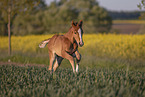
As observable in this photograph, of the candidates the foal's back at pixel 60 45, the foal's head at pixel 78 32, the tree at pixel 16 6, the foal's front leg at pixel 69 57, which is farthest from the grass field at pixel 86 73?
the tree at pixel 16 6

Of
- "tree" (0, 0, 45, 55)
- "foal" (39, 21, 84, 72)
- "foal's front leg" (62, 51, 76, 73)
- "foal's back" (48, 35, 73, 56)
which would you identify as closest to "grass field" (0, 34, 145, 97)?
"foal's front leg" (62, 51, 76, 73)

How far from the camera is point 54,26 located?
27.6 meters

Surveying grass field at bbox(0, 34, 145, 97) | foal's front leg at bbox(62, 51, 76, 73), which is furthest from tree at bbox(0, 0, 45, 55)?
foal's front leg at bbox(62, 51, 76, 73)

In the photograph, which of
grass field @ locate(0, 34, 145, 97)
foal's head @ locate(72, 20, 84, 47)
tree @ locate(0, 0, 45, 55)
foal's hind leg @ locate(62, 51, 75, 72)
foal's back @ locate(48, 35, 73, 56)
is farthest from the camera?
tree @ locate(0, 0, 45, 55)

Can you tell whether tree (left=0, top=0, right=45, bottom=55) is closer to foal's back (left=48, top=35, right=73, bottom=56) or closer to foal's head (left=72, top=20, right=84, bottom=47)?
foal's back (left=48, top=35, right=73, bottom=56)

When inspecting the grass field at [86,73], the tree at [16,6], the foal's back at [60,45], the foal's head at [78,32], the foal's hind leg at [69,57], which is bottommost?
the grass field at [86,73]

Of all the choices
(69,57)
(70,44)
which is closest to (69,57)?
(69,57)

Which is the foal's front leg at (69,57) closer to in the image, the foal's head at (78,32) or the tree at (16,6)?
the foal's head at (78,32)

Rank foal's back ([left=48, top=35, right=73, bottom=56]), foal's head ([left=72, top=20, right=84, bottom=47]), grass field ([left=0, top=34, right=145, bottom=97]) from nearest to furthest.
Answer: grass field ([left=0, top=34, right=145, bottom=97]) < foal's head ([left=72, top=20, right=84, bottom=47]) < foal's back ([left=48, top=35, right=73, bottom=56])

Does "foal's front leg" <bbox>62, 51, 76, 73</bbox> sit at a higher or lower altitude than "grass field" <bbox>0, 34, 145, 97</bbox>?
higher

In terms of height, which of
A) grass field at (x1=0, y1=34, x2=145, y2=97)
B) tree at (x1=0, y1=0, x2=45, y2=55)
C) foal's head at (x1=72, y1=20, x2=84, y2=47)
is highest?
tree at (x1=0, y1=0, x2=45, y2=55)

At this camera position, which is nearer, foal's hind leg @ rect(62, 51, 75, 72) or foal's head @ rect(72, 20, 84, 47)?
foal's head @ rect(72, 20, 84, 47)

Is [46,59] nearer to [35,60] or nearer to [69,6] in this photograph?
[35,60]

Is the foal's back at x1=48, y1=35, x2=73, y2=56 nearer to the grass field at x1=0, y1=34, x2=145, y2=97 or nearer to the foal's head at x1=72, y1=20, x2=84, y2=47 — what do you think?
the foal's head at x1=72, y1=20, x2=84, y2=47
